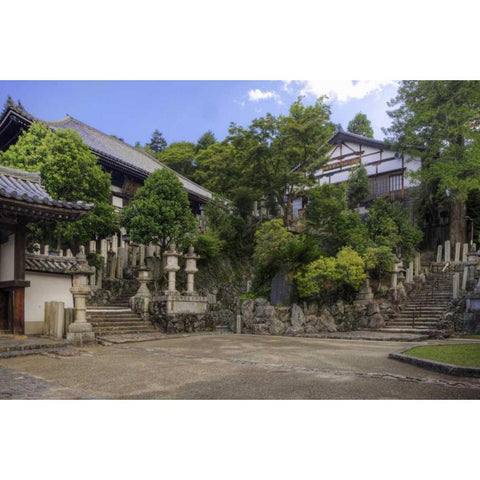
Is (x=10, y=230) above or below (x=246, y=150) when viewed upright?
below

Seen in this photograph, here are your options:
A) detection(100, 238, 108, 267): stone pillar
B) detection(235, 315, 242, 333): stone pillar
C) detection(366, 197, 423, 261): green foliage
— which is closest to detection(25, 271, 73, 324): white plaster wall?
detection(235, 315, 242, 333): stone pillar

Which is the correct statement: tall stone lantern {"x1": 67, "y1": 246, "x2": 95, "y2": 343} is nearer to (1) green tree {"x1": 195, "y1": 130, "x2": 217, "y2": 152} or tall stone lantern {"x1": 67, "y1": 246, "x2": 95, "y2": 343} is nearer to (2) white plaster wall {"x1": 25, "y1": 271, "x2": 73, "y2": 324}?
(2) white plaster wall {"x1": 25, "y1": 271, "x2": 73, "y2": 324}

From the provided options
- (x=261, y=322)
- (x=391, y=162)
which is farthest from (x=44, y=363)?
(x=391, y=162)

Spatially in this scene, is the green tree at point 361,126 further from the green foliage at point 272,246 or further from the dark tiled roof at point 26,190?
the dark tiled roof at point 26,190

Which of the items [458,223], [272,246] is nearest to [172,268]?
[272,246]

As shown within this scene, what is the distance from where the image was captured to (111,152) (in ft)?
68.7

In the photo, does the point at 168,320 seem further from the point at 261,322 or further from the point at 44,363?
the point at 44,363

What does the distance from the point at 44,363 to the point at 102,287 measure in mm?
9540

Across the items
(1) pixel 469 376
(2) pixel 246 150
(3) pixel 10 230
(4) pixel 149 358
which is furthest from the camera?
(2) pixel 246 150

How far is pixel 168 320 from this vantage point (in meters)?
12.2

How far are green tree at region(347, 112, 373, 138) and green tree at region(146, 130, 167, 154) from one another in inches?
602

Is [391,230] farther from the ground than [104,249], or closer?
farther from the ground

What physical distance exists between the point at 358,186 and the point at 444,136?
6329 mm

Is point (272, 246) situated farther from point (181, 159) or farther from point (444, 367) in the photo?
point (181, 159)
